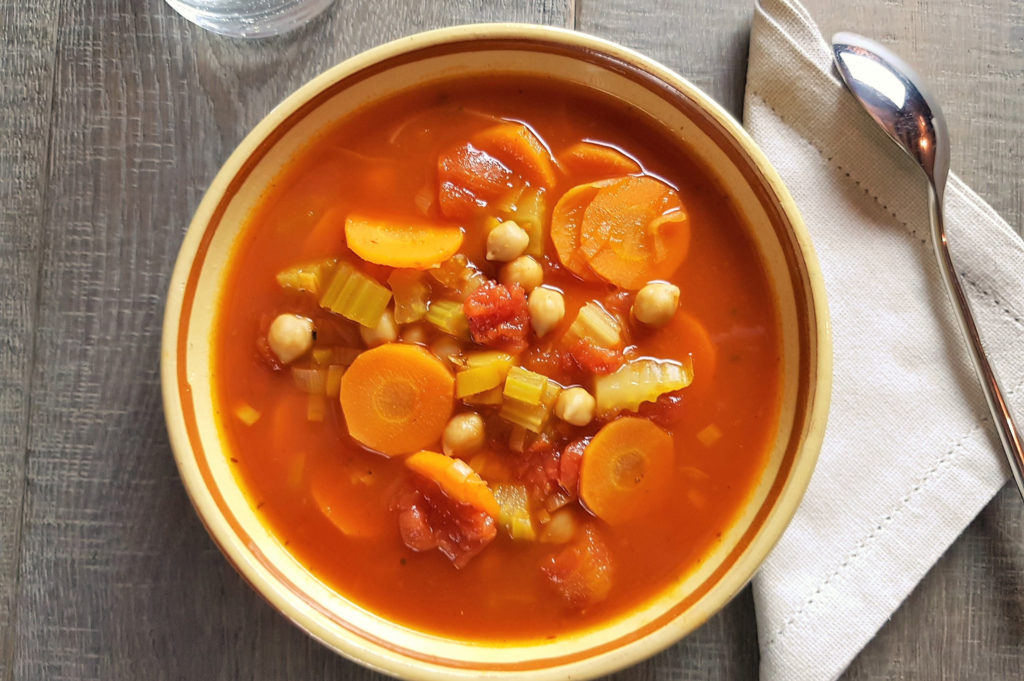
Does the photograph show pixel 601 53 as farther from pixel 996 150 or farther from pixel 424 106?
pixel 996 150

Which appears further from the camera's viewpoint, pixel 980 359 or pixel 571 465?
pixel 980 359

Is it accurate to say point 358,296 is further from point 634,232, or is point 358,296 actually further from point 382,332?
point 634,232

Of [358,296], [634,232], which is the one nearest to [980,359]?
[634,232]

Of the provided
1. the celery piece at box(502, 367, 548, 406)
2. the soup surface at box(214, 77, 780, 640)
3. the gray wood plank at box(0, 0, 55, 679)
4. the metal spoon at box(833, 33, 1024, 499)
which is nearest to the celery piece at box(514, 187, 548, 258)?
the soup surface at box(214, 77, 780, 640)

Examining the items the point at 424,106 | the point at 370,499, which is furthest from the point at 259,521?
the point at 424,106

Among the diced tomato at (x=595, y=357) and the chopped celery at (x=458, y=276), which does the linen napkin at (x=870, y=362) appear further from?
the chopped celery at (x=458, y=276)

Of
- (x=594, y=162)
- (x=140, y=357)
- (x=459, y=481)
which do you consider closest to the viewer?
(x=459, y=481)

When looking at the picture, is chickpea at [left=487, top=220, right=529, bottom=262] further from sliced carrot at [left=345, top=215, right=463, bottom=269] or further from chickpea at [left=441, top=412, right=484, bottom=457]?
chickpea at [left=441, top=412, right=484, bottom=457]

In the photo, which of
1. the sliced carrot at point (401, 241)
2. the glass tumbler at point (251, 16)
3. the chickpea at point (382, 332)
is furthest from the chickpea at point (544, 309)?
the glass tumbler at point (251, 16)
